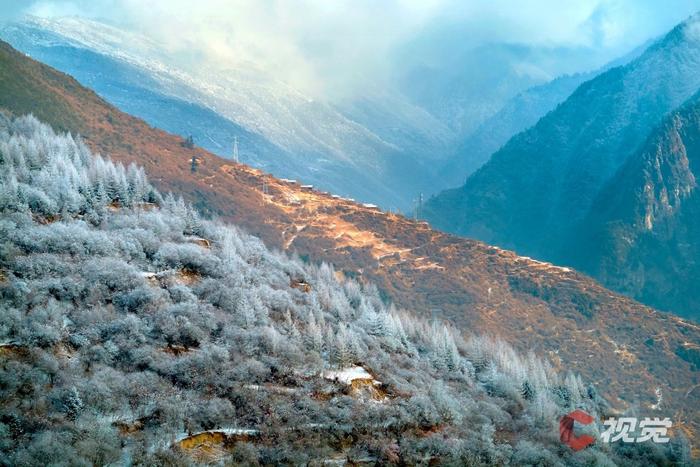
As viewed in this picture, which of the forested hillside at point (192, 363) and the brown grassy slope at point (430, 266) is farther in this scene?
the brown grassy slope at point (430, 266)

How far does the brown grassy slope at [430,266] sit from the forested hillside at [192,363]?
48.1 m

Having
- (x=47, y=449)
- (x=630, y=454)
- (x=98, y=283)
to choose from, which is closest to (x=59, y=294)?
(x=98, y=283)

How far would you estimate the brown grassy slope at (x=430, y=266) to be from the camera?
474 feet

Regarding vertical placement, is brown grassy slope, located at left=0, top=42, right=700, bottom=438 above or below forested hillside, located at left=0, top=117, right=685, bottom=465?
above

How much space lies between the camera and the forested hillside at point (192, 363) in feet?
171

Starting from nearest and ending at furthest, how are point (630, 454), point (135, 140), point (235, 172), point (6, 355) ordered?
point (6, 355)
point (630, 454)
point (135, 140)
point (235, 172)

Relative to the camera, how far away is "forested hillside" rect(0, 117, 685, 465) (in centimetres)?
5225

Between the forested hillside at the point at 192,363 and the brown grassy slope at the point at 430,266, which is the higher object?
the brown grassy slope at the point at 430,266

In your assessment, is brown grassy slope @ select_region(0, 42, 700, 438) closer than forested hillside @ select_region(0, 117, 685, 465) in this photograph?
No

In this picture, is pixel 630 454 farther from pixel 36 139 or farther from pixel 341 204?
pixel 341 204

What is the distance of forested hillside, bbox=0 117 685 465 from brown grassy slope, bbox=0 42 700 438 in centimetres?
4808

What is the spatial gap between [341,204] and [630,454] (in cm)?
10820

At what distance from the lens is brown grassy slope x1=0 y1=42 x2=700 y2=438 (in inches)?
5694

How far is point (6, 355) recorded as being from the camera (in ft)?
177
